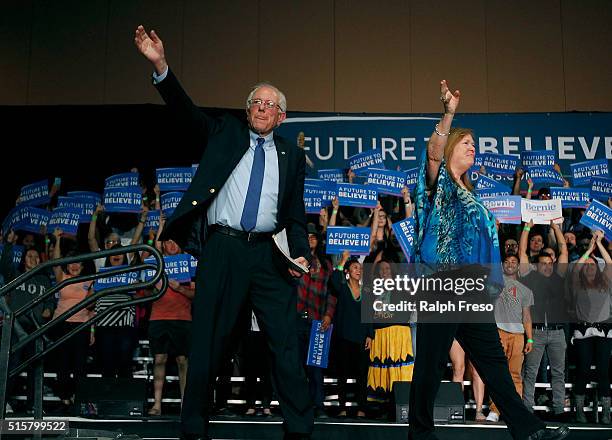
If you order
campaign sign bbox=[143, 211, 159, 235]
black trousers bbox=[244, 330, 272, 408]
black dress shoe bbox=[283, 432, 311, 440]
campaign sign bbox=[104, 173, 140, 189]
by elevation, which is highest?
campaign sign bbox=[104, 173, 140, 189]

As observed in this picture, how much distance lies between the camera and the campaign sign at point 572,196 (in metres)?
8.23

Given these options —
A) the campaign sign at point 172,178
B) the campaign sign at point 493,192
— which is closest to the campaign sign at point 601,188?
the campaign sign at point 493,192

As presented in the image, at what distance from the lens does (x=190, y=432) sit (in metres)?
3.17

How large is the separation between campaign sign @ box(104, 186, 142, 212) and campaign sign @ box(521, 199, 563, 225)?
13.6 ft

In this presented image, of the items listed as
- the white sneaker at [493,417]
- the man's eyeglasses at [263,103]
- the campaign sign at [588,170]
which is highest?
the campaign sign at [588,170]

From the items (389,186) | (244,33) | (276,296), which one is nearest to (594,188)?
(389,186)

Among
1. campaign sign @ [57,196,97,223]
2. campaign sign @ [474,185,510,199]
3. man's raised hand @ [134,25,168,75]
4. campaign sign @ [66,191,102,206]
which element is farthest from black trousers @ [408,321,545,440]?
campaign sign @ [66,191,102,206]

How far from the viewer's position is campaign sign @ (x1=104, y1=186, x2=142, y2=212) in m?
8.40

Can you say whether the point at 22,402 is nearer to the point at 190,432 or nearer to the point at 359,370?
the point at 359,370

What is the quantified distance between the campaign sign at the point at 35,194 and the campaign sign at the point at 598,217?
5884mm

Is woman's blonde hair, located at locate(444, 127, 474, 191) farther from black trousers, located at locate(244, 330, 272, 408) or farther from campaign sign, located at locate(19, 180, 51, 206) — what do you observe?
campaign sign, located at locate(19, 180, 51, 206)

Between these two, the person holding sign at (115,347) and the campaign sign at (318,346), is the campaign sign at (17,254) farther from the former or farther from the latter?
the campaign sign at (318,346)

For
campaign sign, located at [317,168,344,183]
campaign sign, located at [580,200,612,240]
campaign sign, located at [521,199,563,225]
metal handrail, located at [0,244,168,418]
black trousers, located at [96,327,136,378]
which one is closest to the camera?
metal handrail, located at [0,244,168,418]

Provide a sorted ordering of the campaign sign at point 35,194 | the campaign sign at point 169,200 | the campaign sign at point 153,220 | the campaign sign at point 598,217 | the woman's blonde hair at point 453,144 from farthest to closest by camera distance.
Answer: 1. the campaign sign at point 35,194
2. the campaign sign at point 153,220
3. the campaign sign at point 169,200
4. the campaign sign at point 598,217
5. the woman's blonde hair at point 453,144
